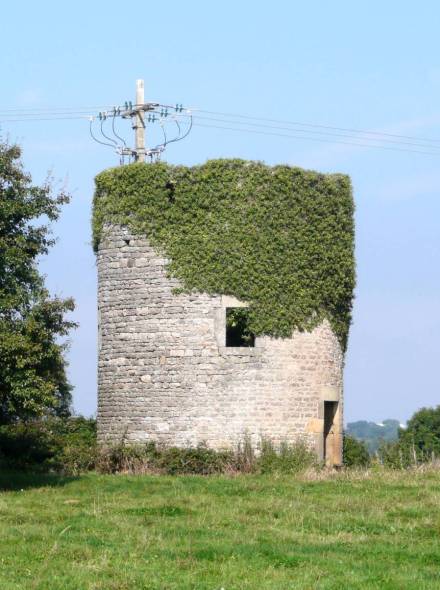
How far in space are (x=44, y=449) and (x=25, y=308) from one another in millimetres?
6377

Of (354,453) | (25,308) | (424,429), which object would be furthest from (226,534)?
(424,429)

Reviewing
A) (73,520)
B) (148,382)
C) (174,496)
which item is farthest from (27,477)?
(73,520)

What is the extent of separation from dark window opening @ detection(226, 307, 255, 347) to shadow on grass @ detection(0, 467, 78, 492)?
16.0 feet

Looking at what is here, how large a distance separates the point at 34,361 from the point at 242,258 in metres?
5.99

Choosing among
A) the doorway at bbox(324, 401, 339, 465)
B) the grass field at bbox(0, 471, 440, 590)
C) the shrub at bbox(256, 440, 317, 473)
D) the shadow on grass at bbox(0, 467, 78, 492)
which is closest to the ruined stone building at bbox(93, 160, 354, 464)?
the shrub at bbox(256, 440, 317, 473)

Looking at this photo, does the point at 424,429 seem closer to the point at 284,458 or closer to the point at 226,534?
the point at 284,458

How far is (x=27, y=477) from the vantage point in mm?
25656

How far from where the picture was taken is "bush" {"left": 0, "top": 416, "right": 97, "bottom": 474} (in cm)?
2759

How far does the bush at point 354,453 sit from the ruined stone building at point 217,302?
3.97 meters

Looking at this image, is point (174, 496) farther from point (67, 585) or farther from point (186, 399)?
point (67, 585)

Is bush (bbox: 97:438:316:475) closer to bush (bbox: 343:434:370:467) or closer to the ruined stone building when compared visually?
the ruined stone building

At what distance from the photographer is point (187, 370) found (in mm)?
26797

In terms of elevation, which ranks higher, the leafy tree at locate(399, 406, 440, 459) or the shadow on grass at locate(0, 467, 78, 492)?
the leafy tree at locate(399, 406, 440, 459)

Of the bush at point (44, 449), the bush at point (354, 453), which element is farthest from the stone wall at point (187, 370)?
the bush at point (354, 453)
